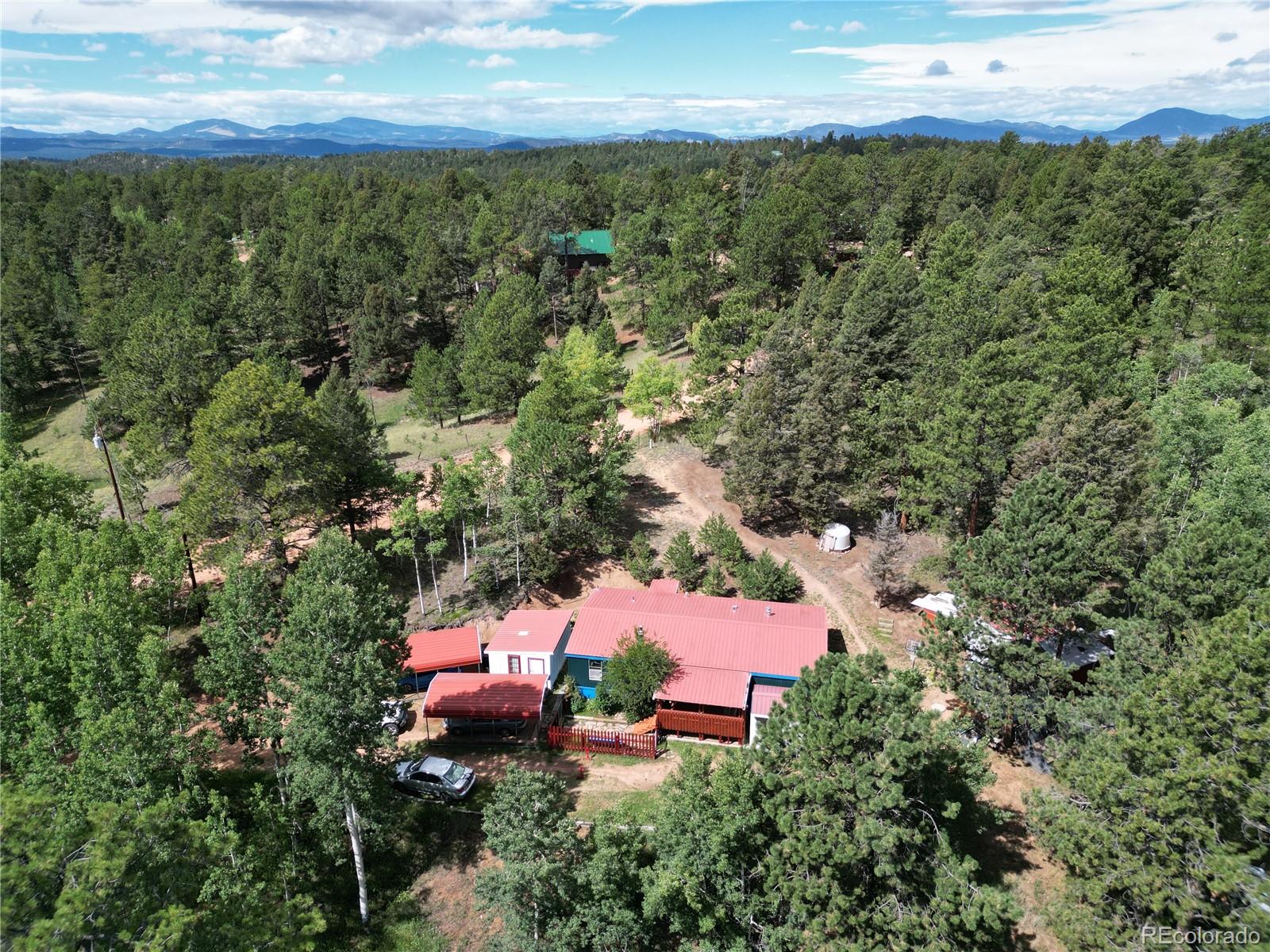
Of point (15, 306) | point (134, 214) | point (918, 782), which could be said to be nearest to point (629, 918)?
point (918, 782)

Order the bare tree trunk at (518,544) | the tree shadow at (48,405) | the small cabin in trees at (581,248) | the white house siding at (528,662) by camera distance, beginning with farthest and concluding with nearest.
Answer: the small cabin in trees at (581,248)
the tree shadow at (48,405)
the bare tree trunk at (518,544)
the white house siding at (528,662)

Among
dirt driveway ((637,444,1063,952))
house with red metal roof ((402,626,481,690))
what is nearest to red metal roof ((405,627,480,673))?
house with red metal roof ((402,626,481,690))

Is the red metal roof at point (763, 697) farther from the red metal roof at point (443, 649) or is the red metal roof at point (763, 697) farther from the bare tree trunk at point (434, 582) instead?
the bare tree trunk at point (434, 582)

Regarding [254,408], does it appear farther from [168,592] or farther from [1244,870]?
[1244,870]

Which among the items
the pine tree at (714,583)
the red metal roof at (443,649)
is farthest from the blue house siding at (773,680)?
the red metal roof at (443,649)

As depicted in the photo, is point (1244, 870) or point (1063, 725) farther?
point (1063, 725)

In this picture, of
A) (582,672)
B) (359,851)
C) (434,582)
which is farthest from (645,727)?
(434,582)
